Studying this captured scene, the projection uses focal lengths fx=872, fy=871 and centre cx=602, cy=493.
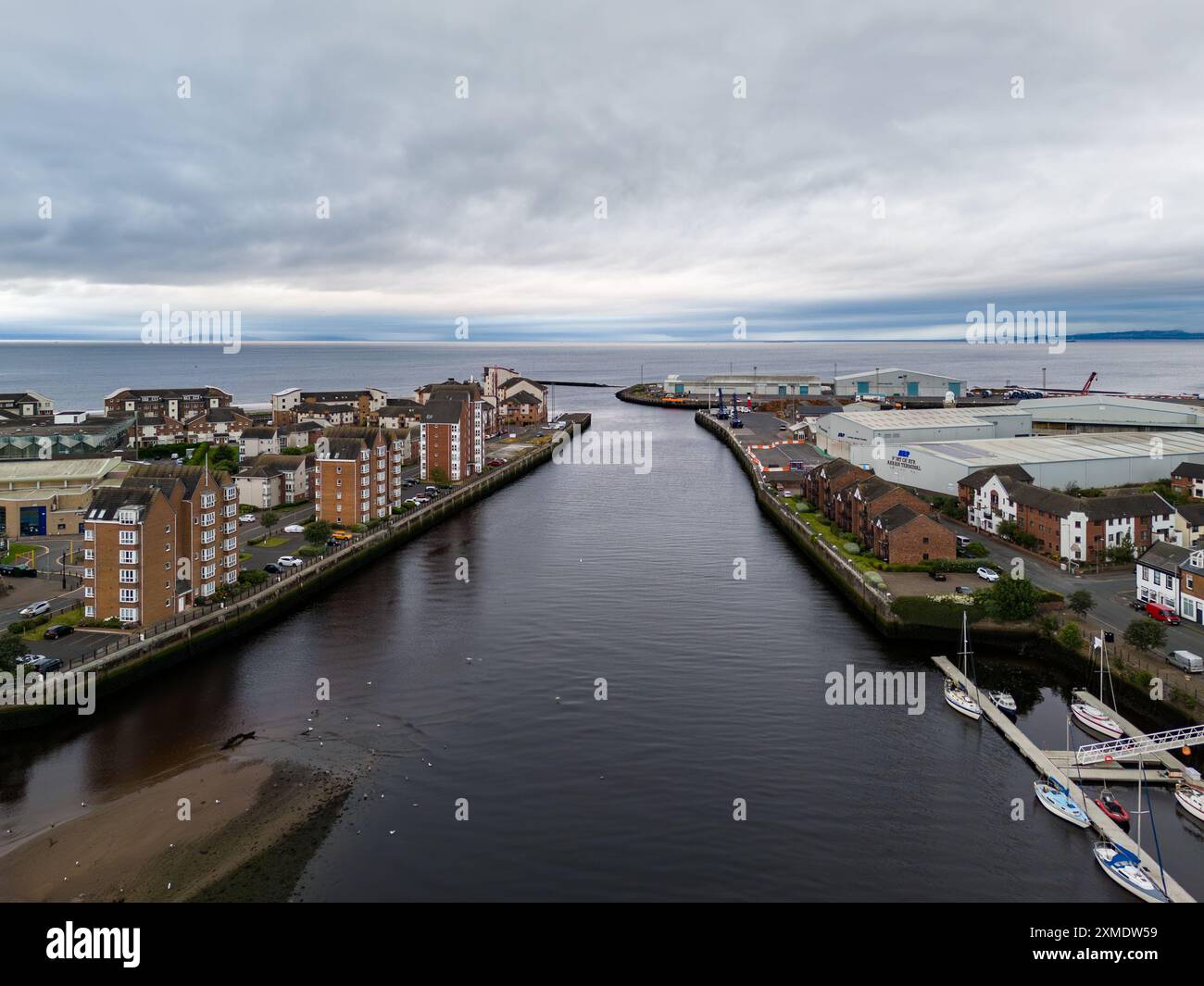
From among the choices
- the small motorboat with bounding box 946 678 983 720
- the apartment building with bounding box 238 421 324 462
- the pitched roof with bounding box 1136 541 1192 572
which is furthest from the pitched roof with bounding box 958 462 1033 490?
the apartment building with bounding box 238 421 324 462

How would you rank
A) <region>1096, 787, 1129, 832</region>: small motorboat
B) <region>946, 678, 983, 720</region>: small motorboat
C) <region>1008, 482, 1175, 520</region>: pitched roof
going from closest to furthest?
<region>1096, 787, 1129, 832</region>: small motorboat
<region>946, 678, 983, 720</region>: small motorboat
<region>1008, 482, 1175, 520</region>: pitched roof

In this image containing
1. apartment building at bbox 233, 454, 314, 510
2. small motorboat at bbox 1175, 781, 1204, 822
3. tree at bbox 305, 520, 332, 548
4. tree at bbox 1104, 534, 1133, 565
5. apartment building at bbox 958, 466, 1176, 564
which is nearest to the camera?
small motorboat at bbox 1175, 781, 1204, 822

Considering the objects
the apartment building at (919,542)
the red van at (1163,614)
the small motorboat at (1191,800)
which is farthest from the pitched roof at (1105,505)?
the small motorboat at (1191,800)

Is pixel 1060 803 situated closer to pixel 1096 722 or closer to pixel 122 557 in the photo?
pixel 1096 722

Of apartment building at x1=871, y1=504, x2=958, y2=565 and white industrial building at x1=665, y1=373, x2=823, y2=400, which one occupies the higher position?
white industrial building at x1=665, y1=373, x2=823, y2=400

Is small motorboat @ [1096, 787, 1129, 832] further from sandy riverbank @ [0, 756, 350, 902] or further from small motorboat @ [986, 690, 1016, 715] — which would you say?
sandy riverbank @ [0, 756, 350, 902]
